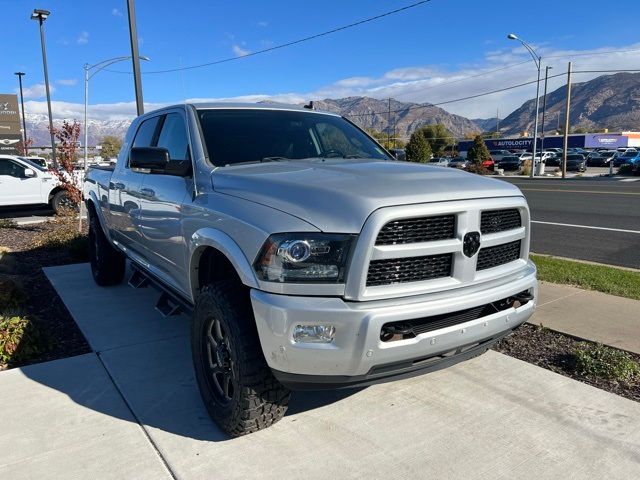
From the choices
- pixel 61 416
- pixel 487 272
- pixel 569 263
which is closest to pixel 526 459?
pixel 487 272

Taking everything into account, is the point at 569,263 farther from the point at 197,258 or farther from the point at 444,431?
the point at 197,258

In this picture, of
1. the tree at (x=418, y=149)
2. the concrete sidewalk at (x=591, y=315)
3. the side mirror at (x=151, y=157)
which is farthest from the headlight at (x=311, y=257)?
the tree at (x=418, y=149)

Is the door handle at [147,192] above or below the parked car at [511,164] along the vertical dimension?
above

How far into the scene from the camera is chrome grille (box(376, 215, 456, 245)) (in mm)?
2600

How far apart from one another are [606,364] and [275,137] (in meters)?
2.93

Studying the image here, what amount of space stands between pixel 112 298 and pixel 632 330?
5150 mm

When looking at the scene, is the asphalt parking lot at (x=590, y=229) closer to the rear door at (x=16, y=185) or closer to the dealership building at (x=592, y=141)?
the rear door at (x=16, y=185)

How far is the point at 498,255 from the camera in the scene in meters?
3.17

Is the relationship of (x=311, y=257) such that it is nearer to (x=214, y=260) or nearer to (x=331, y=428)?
(x=214, y=260)

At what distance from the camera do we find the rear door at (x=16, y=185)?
13.8m

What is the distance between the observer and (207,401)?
3232 mm

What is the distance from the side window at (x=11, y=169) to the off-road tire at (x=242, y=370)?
1307cm

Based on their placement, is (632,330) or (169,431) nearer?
(169,431)

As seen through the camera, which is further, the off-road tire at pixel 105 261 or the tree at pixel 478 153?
the tree at pixel 478 153
